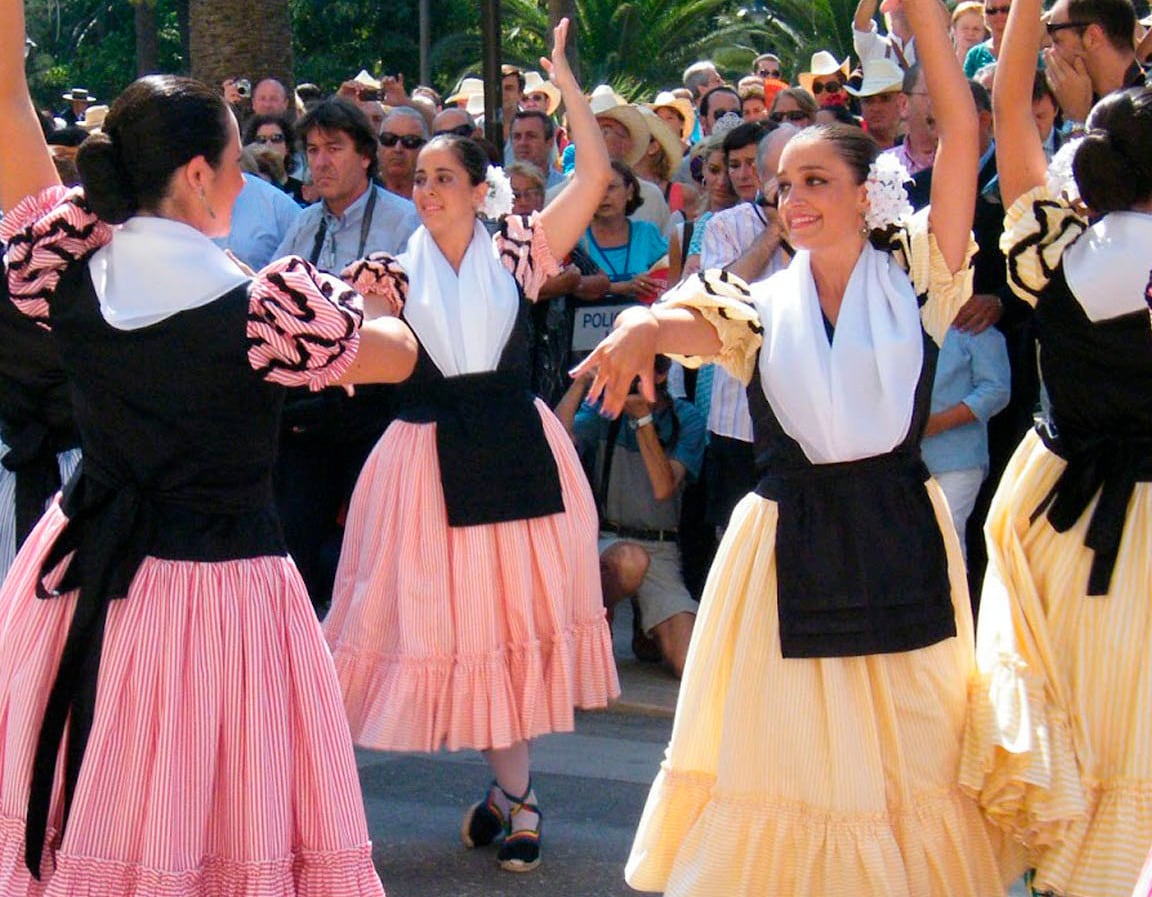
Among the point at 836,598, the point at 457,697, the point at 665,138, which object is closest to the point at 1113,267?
the point at 836,598

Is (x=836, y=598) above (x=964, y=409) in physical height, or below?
below

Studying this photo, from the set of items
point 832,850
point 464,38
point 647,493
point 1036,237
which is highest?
point 464,38

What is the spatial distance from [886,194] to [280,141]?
6.30 meters

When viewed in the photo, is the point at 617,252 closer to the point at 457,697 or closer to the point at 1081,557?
the point at 457,697

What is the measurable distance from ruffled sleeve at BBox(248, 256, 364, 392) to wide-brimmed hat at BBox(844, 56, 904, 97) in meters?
5.29

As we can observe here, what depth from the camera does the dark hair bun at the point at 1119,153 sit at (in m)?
4.08

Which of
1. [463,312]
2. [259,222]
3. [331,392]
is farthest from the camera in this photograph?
[259,222]

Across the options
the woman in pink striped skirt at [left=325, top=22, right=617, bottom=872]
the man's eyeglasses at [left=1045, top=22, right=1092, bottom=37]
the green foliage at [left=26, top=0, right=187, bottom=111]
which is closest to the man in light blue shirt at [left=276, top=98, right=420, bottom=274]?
the woman in pink striped skirt at [left=325, top=22, right=617, bottom=872]

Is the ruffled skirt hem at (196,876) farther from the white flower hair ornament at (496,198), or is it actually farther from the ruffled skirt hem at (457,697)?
the white flower hair ornament at (496,198)

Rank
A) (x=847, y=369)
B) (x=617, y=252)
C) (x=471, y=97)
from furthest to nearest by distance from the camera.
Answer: (x=471, y=97), (x=617, y=252), (x=847, y=369)

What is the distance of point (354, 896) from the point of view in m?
3.50

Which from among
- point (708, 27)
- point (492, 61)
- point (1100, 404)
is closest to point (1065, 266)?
point (1100, 404)

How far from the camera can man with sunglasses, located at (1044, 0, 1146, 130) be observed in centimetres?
543

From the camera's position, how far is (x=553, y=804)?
5.88 m
